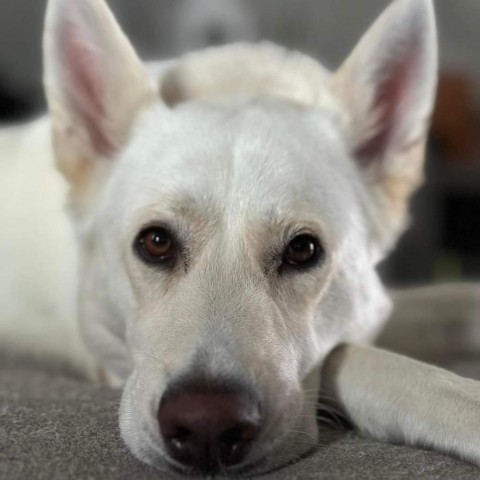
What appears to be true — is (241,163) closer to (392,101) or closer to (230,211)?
(230,211)

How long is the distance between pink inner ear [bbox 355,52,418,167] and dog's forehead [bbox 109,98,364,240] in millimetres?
87

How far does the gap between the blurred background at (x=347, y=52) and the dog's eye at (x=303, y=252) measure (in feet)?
5.40

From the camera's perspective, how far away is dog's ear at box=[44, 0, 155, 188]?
1477 millimetres

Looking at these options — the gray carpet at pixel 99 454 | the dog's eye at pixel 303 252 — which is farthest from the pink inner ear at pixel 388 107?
the gray carpet at pixel 99 454

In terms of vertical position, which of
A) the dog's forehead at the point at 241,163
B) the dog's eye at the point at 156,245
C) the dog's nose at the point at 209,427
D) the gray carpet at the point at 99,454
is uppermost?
the dog's forehead at the point at 241,163

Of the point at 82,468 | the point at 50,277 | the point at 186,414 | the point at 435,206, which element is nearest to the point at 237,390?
the point at 186,414

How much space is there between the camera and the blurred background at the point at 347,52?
10.3 feet

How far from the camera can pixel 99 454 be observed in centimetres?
104

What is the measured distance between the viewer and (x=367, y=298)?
1498mm

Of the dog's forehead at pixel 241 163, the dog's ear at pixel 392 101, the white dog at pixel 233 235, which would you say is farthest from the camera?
the dog's ear at pixel 392 101

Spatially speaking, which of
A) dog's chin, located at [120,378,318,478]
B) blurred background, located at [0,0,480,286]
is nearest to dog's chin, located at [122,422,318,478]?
dog's chin, located at [120,378,318,478]

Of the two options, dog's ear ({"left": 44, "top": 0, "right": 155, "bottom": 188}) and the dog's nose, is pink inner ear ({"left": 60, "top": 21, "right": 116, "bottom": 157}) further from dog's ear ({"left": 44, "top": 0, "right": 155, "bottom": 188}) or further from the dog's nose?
the dog's nose

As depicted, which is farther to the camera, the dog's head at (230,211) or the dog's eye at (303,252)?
the dog's eye at (303,252)

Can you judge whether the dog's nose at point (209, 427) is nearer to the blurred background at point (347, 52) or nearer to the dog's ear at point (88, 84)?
the dog's ear at point (88, 84)
